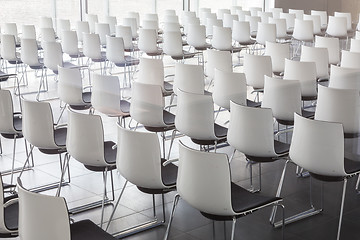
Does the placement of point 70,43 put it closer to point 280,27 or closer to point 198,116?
point 280,27

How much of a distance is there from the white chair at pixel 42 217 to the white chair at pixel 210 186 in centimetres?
Result: 107

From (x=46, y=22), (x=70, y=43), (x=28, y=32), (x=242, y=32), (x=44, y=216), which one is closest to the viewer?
(x=44, y=216)

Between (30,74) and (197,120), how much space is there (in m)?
6.97

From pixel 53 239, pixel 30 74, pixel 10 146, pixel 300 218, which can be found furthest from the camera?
pixel 30 74

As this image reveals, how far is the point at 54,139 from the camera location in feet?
19.0

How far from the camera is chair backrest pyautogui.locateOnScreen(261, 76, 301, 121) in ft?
Result: 21.1

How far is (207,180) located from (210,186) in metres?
0.04

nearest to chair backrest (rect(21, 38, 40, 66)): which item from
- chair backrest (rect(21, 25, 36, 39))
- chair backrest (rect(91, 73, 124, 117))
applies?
chair backrest (rect(21, 25, 36, 39))

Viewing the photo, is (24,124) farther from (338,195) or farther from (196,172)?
(338,195)

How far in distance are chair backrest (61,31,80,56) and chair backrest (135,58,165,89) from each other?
10.5 feet

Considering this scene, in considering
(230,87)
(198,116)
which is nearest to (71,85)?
(230,87)

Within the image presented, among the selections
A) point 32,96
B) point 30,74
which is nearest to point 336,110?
point 32,96

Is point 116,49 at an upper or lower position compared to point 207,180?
upper

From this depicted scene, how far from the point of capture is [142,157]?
468cm
